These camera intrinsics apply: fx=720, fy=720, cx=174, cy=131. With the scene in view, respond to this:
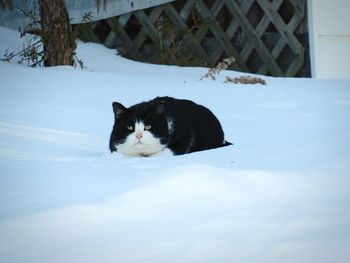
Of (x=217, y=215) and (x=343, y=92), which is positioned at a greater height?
(x=343, y=92)

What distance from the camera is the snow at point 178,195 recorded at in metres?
2.52

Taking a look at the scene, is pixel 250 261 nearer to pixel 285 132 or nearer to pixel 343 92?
pixel 285 132

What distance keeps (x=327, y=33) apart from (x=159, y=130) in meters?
4.52

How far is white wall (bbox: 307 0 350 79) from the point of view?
8.24 metres

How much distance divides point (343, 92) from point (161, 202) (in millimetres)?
4227

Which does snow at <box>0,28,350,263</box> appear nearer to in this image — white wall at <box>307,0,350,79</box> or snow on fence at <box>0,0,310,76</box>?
white wall at <box>307,0,350,79</box>

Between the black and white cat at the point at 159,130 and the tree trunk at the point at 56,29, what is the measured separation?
339cm

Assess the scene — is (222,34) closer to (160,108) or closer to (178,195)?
(160,108)

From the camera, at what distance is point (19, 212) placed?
3.02 meters

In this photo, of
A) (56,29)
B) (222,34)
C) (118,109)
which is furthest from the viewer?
(222,34)

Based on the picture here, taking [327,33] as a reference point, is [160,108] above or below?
below

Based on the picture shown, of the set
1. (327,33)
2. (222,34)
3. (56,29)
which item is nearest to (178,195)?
(56,29)

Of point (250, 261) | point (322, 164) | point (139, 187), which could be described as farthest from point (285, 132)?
point (250, 261)

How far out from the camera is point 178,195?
3152mm
